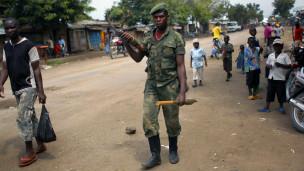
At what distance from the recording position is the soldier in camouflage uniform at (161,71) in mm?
3955

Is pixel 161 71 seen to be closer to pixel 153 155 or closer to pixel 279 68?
pixel 153 155

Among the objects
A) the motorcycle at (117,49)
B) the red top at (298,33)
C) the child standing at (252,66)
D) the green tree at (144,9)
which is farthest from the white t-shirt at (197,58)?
the green tree at (144,9)

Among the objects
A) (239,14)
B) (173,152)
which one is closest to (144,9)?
(173,152)

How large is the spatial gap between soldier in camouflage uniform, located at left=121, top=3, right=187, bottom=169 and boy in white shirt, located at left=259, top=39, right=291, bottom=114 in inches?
112

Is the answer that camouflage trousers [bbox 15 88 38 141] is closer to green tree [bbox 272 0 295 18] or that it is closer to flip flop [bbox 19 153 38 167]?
flip flop [bbox 19 153 38 167]

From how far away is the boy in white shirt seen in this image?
6.14 meters

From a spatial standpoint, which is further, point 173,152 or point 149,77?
point 173,152

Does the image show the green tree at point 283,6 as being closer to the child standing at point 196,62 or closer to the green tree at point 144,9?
the green tree at point 144,9

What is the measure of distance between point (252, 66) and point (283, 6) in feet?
225

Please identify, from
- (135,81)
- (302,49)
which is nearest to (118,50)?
(135,81)

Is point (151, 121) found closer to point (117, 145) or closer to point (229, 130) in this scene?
point (117, 145)

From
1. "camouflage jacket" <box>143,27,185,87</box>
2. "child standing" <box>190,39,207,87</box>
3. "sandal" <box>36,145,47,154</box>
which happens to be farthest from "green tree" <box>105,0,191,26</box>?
"camouflage jacket" <box>143,27,185,87</box>

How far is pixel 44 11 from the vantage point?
21922 mm

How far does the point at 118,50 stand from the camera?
21812 millimetres
